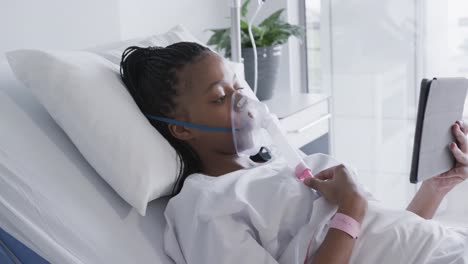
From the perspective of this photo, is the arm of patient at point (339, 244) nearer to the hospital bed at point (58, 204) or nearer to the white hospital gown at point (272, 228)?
the white hospital gown at point (272, 228)

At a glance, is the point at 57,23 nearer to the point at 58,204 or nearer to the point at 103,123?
the point at 103,123

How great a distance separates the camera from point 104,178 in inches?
56.9

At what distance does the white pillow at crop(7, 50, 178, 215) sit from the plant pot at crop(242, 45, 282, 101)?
127 cm

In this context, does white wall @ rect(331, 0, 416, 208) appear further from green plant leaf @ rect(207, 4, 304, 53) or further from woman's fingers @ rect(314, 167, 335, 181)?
woman's fingers @ rect(314, 167, 335, 181)

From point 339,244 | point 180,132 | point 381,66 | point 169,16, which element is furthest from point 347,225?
point 381,66

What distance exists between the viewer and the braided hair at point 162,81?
1519 mm

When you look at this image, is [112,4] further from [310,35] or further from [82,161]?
[310,35]

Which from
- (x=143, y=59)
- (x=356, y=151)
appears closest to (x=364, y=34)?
(x=356, y=151)

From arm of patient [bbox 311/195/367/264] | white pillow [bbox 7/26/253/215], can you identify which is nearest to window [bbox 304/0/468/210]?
arm of patient [bbox 311/195/367/264]

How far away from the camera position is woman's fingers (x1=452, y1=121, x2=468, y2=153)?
1.68 m

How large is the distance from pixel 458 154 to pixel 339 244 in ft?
1.84

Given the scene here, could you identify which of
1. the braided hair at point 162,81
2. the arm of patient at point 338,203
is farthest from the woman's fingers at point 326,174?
the braided hair at point 162,81

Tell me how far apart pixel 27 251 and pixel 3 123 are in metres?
0.30

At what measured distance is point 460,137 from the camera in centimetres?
169
